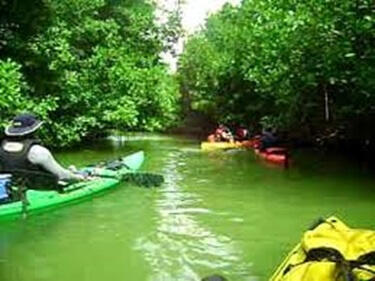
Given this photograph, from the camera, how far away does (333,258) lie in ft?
12.3

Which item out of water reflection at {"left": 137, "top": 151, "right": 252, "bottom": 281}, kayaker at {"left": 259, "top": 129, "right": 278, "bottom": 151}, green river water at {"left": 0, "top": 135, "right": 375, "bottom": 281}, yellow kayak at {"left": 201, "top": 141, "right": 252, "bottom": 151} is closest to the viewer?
water reflection at {"left": 137, "top": 151, "right": 252, "bottom": 281}

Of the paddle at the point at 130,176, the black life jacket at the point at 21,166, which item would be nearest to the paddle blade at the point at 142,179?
Result: the paddle at the point at 130,176

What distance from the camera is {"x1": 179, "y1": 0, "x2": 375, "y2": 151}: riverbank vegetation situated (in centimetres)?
1199

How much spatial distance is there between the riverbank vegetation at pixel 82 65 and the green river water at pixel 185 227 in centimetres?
434

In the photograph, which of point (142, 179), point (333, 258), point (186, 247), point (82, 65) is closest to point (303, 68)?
point (142, 179)

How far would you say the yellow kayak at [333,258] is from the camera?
144 inches

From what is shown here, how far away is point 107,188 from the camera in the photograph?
11344 mm

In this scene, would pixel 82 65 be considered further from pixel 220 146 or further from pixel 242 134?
pixel 242 134

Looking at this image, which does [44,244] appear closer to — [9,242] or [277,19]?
[9,242]

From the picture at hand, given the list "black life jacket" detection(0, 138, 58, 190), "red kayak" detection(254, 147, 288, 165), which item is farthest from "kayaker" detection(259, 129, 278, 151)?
"black life jacket" detection(0, 138, 58, 190)

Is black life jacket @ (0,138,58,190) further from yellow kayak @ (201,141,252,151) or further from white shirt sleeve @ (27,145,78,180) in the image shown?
yellow kayak @ (201,141,252,151)

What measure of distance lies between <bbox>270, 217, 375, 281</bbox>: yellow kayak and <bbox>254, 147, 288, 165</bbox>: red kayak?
→ 12.7 metres

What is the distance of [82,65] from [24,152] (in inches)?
462

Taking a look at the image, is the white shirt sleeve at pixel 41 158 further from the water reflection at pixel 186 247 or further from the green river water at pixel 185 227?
the water reflection at pixel 186 247
